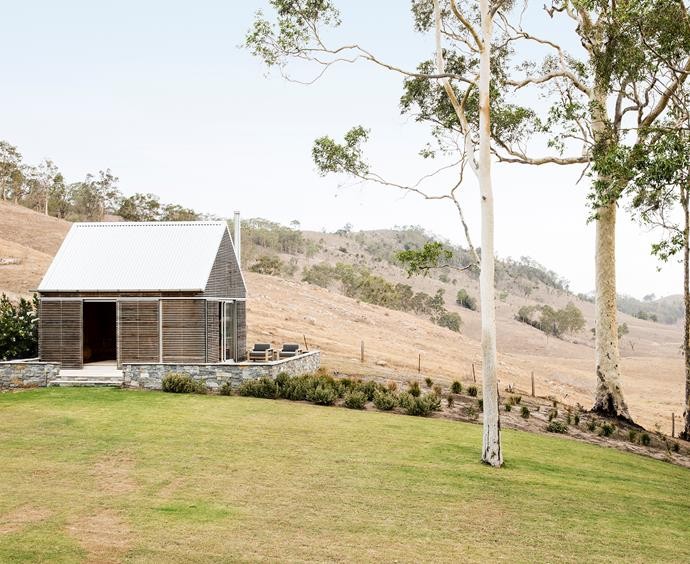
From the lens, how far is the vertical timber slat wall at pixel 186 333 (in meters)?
20.3

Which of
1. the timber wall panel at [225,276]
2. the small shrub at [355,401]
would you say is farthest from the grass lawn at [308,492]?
the timber wall panel at [225,276]

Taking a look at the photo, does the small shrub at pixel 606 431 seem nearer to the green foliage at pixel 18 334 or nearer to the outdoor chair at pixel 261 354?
the outdoor chair at pixel 261 354

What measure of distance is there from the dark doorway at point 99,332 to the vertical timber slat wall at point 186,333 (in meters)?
4.45

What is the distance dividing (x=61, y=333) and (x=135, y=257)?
3378 millimetres

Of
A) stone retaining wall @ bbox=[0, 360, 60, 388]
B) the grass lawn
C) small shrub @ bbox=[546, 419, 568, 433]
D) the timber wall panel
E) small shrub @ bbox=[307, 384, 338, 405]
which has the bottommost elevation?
small shrub @ bbox=[546, 419, 568, 433]

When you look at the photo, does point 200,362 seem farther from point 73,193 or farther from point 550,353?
point 73,193

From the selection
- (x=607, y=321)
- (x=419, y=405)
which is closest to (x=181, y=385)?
(x=419, y=405)

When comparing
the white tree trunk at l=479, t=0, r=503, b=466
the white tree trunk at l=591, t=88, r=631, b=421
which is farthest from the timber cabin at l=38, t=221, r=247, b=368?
the white tree trunk at l=591, t=88, r=631, b=421

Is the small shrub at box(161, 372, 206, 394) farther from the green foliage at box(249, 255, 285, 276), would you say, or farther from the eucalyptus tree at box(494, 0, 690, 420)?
the green foliage at box(249, 255, 285, 276)

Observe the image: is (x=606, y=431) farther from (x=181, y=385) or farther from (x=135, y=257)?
(x=135, y=257)

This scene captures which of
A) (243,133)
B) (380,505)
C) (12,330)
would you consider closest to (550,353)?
(243,133)

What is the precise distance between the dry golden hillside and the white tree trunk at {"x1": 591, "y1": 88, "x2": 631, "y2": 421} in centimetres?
789

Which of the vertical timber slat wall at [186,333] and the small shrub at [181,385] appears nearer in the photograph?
the small shrub at [181,385]

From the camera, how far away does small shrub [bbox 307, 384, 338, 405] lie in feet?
58.5
